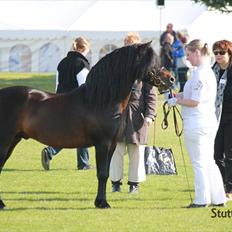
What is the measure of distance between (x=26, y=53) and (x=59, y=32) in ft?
8.73

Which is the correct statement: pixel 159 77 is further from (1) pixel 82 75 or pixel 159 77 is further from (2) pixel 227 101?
(1) pixel 82 75

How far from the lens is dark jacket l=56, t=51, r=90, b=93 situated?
12625mm

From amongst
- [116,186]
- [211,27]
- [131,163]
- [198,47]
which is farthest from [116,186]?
[211,27]

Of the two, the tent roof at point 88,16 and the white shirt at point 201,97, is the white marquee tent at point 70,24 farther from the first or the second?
the white shirt at point 201,97

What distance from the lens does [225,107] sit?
35.1 feet

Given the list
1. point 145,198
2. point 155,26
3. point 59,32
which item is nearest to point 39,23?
point 59,32

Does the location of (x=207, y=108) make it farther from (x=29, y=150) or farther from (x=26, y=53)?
(x=26, y=53)

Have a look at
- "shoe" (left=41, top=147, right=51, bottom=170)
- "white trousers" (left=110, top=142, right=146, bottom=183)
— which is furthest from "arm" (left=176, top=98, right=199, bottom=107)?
"shoe" (left=41, top=147, right=51, bottom=170)

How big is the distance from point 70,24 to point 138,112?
25.0 m

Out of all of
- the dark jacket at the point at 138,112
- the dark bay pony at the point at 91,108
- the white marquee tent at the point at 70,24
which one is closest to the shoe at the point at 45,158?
the dark jacket at the point at 138,112

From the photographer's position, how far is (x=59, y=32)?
116ft

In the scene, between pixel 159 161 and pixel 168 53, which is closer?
pixel 159 161

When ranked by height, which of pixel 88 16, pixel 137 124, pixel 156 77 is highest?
pixel 156 77

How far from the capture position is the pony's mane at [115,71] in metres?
9.55
